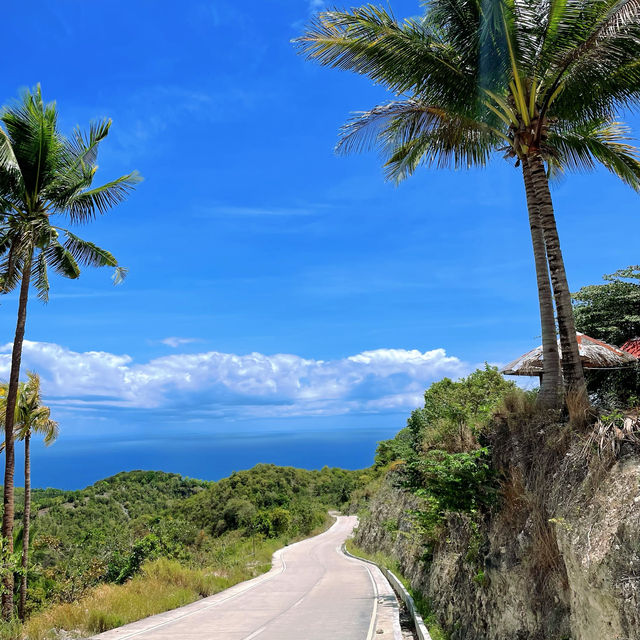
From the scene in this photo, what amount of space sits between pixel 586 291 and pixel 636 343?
14.8 ft

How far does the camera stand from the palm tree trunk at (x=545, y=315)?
32.1 feet

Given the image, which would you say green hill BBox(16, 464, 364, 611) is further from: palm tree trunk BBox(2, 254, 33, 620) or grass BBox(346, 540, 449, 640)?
grass BBox(346, 540, 449, 640)

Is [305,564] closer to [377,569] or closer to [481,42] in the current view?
[377,569]

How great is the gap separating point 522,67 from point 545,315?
4790 mm

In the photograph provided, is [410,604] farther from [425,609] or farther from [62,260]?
[62,260]

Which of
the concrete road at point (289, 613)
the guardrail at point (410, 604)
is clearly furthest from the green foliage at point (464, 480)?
the concrete road at point (289, 613)

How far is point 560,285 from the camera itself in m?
9.97

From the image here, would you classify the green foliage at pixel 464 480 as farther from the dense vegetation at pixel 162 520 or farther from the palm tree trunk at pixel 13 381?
the dense vegetation at pixel 162 520

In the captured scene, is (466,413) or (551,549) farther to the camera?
(466,413)

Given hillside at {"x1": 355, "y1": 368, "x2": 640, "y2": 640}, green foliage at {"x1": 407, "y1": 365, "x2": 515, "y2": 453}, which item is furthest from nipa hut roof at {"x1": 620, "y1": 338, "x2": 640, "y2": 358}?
hillside at {"x1": 355, "y1": 368, "x2": 640, "y2": 640}

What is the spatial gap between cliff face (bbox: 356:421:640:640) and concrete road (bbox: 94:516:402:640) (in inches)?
109

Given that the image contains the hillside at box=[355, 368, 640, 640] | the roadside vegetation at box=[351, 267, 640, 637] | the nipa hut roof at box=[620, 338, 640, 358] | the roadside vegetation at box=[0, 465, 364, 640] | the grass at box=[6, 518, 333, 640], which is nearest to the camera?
the hillside at box=[355, 368, 640, 640]

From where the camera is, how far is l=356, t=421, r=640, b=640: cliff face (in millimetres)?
5398

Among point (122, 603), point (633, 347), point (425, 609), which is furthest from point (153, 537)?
point (633, 347)
